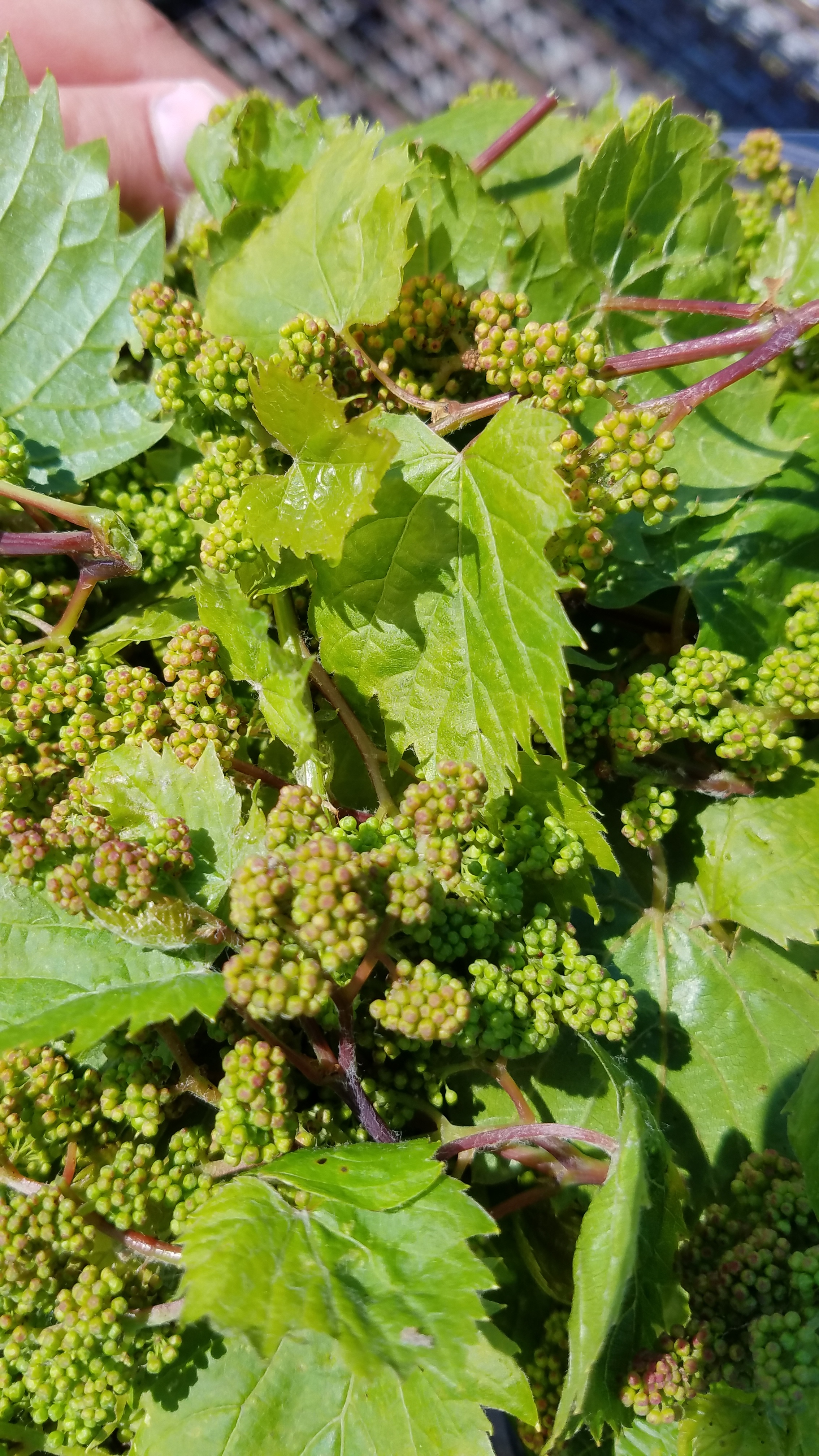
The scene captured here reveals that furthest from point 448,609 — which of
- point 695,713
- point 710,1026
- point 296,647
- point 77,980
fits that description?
point 710,1026

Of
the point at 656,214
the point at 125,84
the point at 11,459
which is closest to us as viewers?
the point at 11,459

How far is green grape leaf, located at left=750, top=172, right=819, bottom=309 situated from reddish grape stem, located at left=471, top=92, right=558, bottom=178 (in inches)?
20.4

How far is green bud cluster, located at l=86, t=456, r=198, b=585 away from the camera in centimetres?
170

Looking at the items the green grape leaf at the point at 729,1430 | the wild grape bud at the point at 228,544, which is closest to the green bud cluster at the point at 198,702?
the wild grape bud at the point at 228,544

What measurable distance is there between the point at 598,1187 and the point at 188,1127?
0.65 metres

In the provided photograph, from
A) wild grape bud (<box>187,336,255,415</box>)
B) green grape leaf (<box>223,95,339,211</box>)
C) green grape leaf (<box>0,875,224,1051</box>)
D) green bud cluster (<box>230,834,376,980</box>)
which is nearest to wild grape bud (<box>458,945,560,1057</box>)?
green bud cluster (<box>230,834,376,980</box>)

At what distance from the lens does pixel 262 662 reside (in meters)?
1.38

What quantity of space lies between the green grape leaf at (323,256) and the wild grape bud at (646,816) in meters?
0.90

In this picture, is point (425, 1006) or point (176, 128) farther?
point (176, 128)

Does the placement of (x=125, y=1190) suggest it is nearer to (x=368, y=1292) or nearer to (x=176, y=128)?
(x=368, y=1292)

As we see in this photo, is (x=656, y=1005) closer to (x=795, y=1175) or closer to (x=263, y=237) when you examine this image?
(x=795, y=1175)

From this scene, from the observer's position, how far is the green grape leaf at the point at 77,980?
3.76 ft

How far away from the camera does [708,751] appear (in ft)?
5.87

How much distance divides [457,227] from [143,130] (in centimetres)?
122
